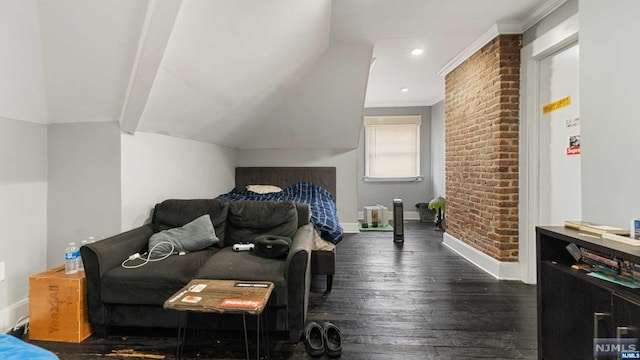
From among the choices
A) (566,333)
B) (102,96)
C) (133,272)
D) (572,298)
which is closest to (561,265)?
(572,298)

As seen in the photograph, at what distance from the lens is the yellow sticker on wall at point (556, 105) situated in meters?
2.57

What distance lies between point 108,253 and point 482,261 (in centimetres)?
360

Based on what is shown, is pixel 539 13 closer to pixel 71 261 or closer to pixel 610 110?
pixel 610 110

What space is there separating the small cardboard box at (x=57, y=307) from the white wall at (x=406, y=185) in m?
5.31

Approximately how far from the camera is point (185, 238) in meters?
2.45

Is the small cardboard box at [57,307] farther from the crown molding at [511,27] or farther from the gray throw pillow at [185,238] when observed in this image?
the crown molding at [511,27]

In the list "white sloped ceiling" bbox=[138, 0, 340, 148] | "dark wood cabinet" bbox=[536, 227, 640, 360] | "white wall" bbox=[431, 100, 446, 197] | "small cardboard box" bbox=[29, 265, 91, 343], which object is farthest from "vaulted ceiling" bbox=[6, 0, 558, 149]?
"dark wood cabinet" bbox=[536, 227, 640, 360]

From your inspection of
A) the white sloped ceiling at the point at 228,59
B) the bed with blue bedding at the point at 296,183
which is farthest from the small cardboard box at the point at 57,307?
the bed with blue bedding at the point at 296,183

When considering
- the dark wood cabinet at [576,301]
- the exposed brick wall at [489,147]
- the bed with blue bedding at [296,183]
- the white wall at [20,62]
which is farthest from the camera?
the bed with blue bedding at [296,183]

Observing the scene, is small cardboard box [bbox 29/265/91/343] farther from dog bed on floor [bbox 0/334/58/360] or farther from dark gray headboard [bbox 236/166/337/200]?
dark gray headboard [bbox 236/166/337/200]

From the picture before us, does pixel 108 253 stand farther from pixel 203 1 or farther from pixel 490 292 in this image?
pixel 490 292

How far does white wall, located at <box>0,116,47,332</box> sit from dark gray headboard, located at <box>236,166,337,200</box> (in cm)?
320

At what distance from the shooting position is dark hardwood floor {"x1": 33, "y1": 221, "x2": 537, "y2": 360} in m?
1.82

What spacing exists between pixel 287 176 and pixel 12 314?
12.5 ft
